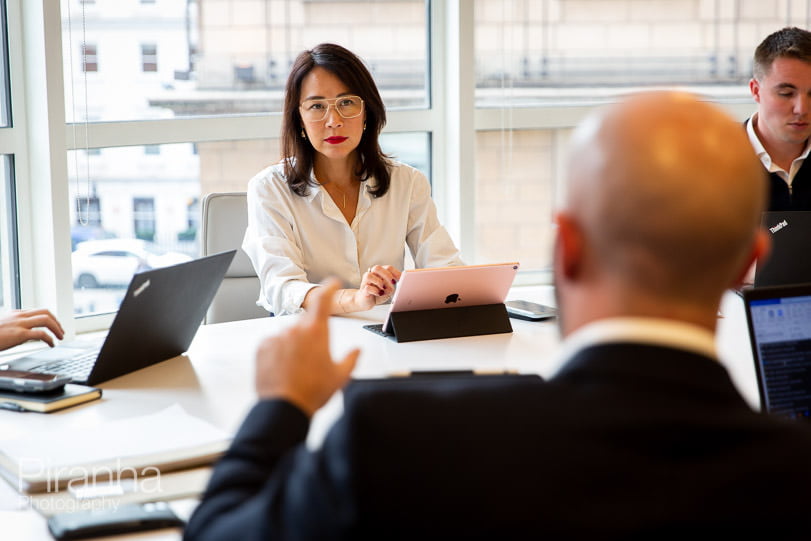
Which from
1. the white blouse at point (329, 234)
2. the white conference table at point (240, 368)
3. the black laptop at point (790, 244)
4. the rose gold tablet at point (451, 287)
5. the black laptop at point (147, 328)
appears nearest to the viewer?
the white conference table at point (240, 368)

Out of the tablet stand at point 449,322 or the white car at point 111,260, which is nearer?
the tablet stand at point 449,322

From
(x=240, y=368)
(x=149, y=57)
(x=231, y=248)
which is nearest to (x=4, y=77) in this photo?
(x=149, y=57)

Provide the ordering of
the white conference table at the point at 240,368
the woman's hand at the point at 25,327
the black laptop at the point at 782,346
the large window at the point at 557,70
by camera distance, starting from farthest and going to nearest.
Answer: the large window at the point at 557,70, the woman's hand at the point at 25,327, the white conference table at the point at 240,368, the black laptop at the point at 782,346

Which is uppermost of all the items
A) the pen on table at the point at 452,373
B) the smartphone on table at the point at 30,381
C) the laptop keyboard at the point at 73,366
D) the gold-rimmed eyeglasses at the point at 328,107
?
the gold-rimmed eyeglasses at the point at 328,107

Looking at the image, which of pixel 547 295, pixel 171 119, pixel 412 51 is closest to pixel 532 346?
pixel 547 295

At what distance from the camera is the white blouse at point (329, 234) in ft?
8.56

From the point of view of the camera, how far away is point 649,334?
833 millimetres

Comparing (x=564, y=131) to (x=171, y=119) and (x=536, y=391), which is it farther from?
(x=536, y=391)

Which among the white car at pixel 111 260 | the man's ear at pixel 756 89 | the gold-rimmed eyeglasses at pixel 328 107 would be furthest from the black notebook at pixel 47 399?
the man's ear at pixel 756 89

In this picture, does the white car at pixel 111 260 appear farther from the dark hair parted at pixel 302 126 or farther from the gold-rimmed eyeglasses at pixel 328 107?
the gold-rimmed eyeglasses at pixel 328 107

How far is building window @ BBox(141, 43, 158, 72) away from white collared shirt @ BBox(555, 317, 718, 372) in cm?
289

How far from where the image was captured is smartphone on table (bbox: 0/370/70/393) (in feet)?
5.61

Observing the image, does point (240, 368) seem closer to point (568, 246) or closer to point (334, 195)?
point (334, 195)

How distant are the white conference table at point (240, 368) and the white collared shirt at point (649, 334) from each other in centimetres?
55
